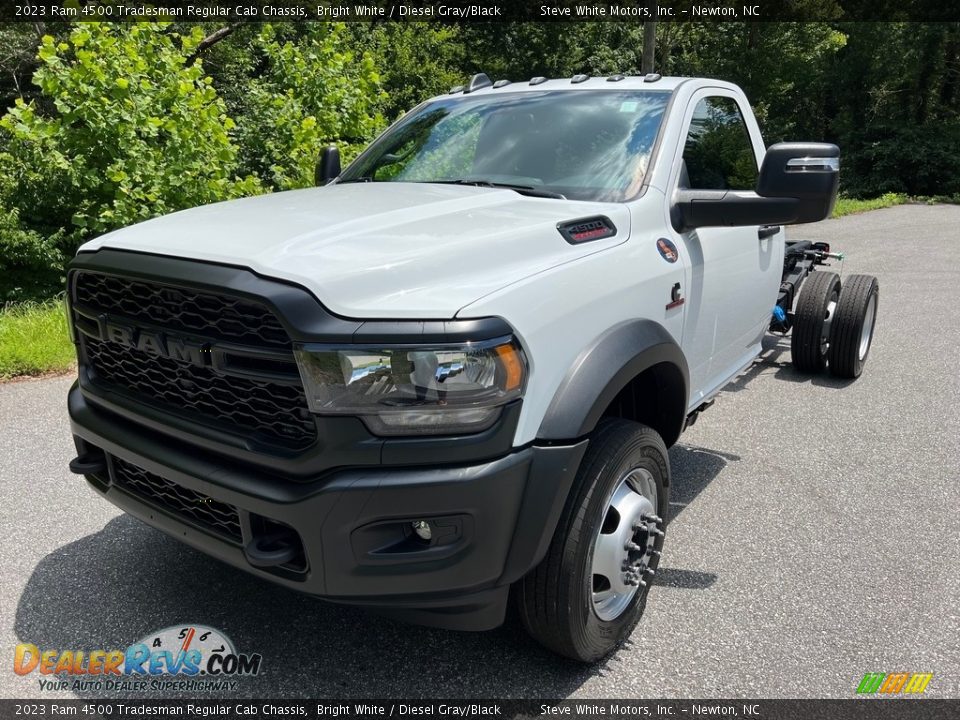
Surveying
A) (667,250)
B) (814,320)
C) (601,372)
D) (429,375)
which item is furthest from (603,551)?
(814,320)

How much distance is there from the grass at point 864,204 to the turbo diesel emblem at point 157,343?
1799 centimetres

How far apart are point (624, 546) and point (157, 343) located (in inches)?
63.8

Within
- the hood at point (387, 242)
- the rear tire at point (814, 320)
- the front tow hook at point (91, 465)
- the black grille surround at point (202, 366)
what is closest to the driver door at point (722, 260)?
the hood at point (387, 242)

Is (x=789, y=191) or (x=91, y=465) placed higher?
(x=789, y=191)

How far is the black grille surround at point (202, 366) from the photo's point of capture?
209 cm

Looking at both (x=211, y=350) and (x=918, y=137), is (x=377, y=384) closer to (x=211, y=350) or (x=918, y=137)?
(x=211, y=350)

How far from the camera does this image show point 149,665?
262 centimetres

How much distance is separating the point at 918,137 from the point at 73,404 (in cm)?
3269

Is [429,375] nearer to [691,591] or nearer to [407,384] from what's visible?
[407,384]

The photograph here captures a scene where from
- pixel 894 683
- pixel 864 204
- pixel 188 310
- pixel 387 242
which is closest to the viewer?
pixel 188 310

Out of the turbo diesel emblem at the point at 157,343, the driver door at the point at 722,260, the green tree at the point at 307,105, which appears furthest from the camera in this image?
the green tree at the point at 307,105

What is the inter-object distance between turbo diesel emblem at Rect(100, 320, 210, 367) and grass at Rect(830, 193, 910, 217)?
18.0m

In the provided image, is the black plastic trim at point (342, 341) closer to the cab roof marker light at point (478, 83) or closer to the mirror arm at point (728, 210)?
the mirror arm at point (728, 210)

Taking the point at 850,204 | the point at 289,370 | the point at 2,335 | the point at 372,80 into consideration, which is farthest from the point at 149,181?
the point at 850,204
